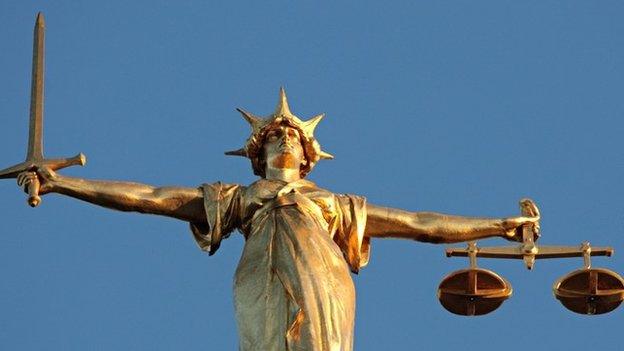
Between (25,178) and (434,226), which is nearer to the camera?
(25,178)

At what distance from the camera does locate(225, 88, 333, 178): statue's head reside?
27.9 m

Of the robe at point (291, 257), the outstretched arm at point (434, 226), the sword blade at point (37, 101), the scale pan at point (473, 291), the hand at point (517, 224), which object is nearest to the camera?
the robe at point (291, 257)

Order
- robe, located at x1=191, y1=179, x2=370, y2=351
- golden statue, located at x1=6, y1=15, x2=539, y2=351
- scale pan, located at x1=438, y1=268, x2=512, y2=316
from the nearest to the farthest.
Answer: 1. robe, located at x1=191, y1=179, x2=370, y2=351
2. golden statue, located at x1=6, y1=15, x2=539, y2=351
3. scale pan, located at x1=438, y1=268, x2=512, y2=316

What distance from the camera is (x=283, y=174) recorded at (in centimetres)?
2758

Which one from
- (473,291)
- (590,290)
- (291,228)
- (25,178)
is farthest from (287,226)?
(590,290)

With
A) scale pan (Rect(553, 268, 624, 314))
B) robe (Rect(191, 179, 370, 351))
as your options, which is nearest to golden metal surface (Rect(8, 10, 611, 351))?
robe (Rect(191, 179, 370, 351))

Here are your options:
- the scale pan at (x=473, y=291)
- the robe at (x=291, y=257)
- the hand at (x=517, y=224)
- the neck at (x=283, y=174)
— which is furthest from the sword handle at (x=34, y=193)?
the hand at (x=517, y=224)

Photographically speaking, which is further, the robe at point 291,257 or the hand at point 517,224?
the hand at point 517,224

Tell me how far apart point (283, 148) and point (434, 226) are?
1.70 m

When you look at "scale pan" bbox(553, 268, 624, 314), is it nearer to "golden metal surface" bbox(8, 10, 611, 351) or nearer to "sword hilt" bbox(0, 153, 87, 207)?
"golden metal surface" bbox(8, 10, 611, 351)

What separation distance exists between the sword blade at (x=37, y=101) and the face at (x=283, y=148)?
241 cm

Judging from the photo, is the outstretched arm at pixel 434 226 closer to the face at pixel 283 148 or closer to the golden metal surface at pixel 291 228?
the golden metal surface at pixel 291 228

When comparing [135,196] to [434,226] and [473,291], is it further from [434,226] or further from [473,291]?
[473,291]

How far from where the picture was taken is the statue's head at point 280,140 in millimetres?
27875
